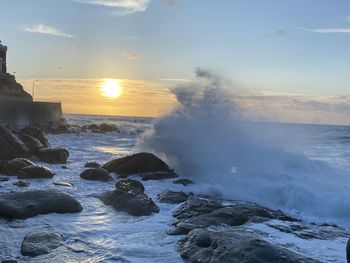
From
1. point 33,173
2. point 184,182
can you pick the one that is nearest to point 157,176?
point 184,182

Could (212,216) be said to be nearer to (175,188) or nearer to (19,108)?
(175,188)

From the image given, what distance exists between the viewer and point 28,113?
140 ft

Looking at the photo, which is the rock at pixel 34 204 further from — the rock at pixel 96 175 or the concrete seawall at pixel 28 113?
the concrete seawall at pixel 28 113

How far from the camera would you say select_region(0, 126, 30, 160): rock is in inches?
677

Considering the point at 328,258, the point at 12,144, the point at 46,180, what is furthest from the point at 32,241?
the point at 12,144

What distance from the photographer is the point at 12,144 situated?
58.1 feet

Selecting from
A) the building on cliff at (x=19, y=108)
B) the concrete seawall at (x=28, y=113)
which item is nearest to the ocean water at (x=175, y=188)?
the concrete seawall at (x=28, y=113)

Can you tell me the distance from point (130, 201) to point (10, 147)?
9.17m

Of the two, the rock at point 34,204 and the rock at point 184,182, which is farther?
the rock at point 184,182

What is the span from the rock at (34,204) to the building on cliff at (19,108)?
93.6 feet

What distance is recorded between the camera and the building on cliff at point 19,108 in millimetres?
38156

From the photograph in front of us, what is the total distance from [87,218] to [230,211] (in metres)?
2.97

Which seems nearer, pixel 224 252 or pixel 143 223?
pixel 224 252

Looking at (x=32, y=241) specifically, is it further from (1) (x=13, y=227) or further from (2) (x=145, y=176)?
(2) (x=145, y=176)
